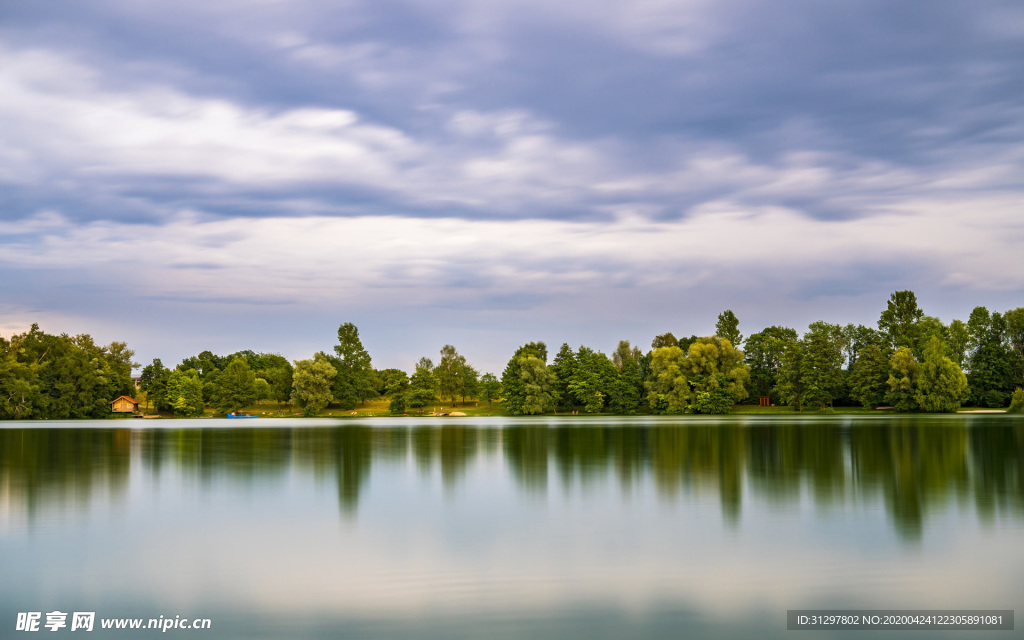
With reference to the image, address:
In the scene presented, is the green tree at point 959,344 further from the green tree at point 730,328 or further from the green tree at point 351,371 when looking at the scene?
the green tree at point 351,371

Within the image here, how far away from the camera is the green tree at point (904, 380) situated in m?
88.6

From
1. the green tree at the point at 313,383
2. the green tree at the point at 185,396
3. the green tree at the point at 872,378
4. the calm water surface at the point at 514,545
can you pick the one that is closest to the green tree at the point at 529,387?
the green tree at the point at 313,383

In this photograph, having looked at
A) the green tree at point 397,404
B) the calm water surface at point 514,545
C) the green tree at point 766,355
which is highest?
the green tree at point 766,355

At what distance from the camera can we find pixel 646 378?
335 ft

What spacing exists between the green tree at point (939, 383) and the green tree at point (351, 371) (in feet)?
245

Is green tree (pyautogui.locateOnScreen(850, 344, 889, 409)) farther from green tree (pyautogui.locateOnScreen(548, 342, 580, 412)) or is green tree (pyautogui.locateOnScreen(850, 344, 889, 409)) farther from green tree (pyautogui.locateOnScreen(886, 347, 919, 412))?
green tree (pyautogui.locateOnScreen(548, 342, 580, 412))

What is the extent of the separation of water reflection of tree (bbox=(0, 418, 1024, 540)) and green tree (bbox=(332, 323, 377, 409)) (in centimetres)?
6668

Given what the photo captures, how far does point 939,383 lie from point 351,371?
81805 millimetres

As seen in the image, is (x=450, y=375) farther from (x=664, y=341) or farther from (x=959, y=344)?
(x=959, y=344)

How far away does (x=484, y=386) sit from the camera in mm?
118125

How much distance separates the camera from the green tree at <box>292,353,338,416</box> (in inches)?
4240

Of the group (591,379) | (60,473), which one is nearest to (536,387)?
(591,379)

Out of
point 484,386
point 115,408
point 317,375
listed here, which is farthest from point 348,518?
point 115,408

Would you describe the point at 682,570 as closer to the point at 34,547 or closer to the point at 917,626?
the point at 917,626
